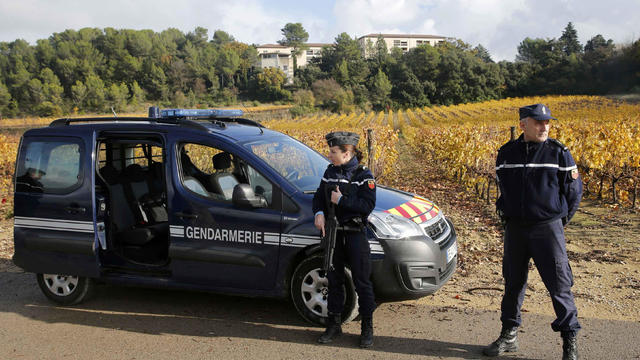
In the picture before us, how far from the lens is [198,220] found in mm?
4383

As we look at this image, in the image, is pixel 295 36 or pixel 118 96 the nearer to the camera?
pixel 118 96

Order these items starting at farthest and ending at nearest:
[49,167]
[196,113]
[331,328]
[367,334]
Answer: [196,113] < [49,167] < [331,328] < [367,334]

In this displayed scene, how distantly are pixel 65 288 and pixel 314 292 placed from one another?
2.71m

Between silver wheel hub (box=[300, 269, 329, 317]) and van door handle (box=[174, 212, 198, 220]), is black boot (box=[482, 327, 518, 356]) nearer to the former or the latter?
silver wheel hub (box=[300, 269, 329, 317])

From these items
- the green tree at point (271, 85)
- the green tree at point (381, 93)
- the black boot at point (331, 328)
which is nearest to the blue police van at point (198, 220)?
the black boot at point (331, 328)

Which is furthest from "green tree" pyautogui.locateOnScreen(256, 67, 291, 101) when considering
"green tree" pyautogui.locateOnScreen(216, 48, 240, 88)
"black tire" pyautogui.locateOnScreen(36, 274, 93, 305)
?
"black tire" pyautogui.locateOnScreen(36, 274, 93, 305)

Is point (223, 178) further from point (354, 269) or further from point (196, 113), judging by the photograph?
point (354, 269)

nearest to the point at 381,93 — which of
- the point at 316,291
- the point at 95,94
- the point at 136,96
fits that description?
the point at 136,96

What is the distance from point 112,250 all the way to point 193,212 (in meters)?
1.20

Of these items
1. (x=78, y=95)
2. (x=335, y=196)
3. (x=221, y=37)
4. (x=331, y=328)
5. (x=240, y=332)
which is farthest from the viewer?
(x=221, y=37)

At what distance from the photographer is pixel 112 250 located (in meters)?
4.97

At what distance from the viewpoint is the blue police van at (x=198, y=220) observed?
4145mm

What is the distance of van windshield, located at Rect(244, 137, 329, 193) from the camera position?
4496 mm

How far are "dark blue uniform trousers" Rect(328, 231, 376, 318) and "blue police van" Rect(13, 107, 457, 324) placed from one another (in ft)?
0.76
